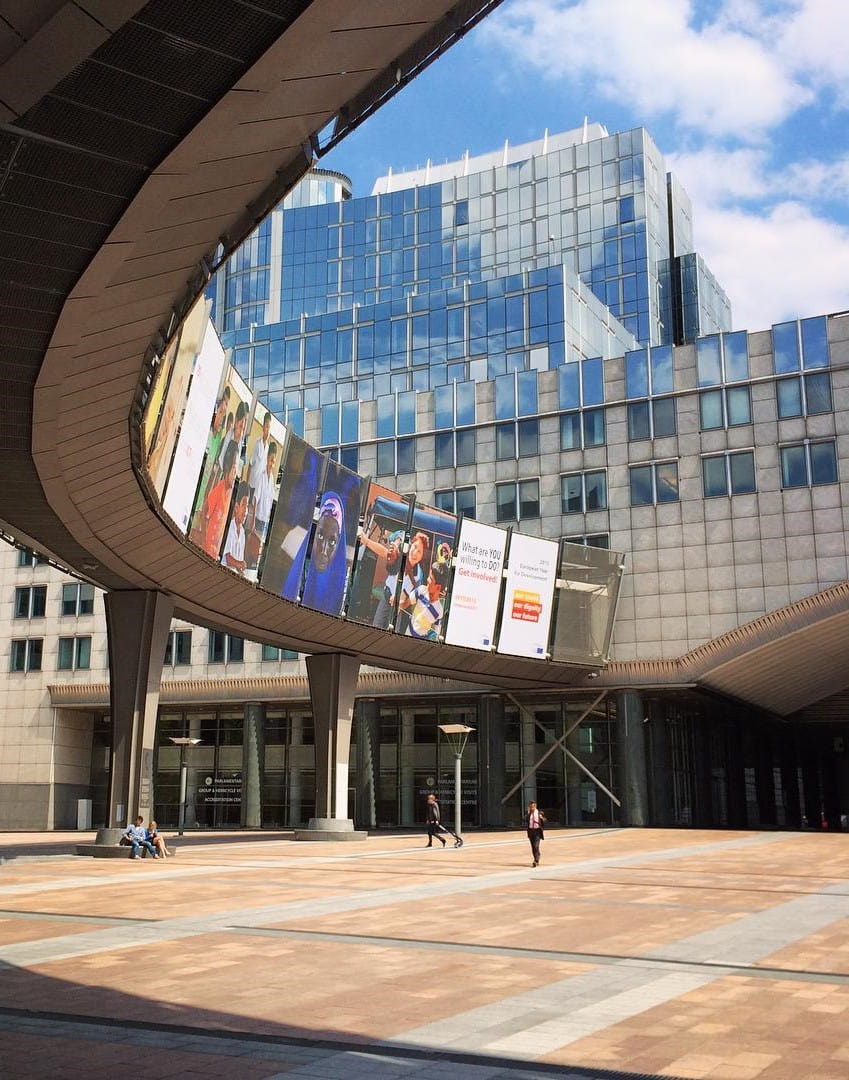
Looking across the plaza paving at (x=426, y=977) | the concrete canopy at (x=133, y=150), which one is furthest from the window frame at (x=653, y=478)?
the concrete canopy at (x=133, y=150)

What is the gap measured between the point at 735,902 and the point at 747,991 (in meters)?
8.49

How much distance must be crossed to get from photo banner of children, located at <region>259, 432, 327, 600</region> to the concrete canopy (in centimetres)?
1324

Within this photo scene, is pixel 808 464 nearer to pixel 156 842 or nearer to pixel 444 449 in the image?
pixel 444 449

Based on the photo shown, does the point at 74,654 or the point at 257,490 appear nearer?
the point at 257,490

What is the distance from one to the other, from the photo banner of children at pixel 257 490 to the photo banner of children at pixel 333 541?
118 inches

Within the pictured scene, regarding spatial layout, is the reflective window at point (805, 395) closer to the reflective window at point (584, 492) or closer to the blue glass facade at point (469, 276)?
the reflective window at point (584, 492)

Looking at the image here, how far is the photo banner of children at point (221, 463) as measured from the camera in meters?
27.9

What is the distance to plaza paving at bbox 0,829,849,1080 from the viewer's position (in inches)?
324

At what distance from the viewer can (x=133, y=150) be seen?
10.9 metres

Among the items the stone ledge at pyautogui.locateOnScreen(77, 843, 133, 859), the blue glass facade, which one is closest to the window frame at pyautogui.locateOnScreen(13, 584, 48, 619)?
the blue glass facade

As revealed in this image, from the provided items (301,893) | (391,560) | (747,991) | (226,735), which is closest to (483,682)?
(391,560)

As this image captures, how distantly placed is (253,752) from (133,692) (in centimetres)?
2800

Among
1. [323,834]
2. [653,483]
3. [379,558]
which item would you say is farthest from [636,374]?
[323,834]

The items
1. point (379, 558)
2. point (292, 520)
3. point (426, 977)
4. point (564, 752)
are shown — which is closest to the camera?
point (426, 977)
